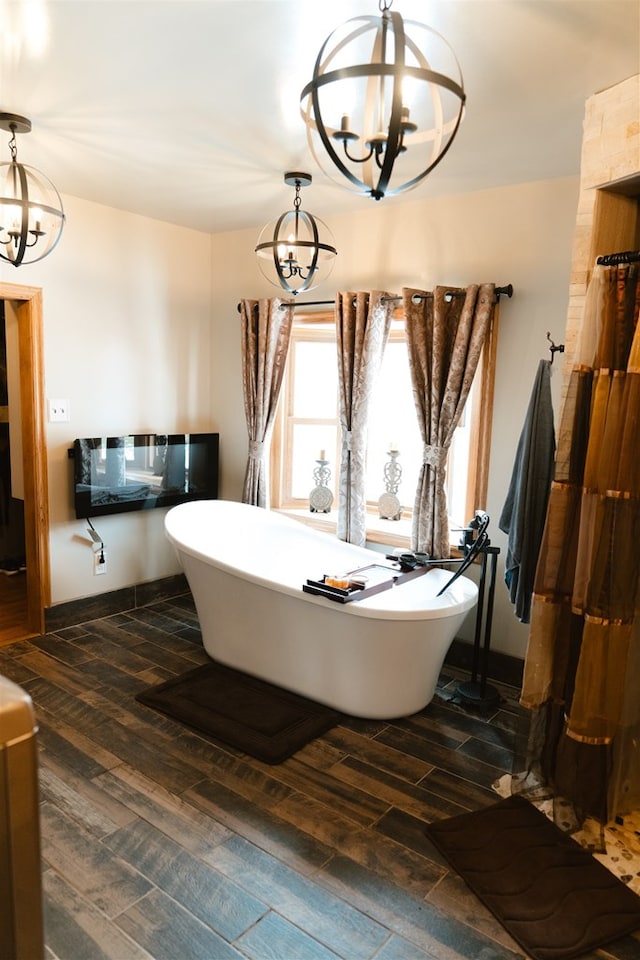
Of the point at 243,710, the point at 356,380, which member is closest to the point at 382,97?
the point at 356,380

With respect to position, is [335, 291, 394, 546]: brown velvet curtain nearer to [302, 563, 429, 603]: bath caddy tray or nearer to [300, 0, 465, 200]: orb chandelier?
[302, 563, 429, 603]: bath caddy tray

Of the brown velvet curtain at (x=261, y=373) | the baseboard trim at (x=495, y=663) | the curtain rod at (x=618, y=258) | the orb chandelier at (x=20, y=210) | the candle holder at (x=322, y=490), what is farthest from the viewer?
the candle holder at (x=322, y=490)

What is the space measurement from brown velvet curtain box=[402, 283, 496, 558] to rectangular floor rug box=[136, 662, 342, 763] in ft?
3.64

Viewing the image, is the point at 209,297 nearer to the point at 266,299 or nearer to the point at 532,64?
Result: the point at 266,299

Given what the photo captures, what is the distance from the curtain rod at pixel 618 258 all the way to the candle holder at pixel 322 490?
7.95 ft

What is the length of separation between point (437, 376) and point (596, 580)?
1557 mm

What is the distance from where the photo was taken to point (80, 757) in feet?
8.63

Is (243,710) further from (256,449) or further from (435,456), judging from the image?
(256,449)

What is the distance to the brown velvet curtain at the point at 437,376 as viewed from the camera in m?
3.30

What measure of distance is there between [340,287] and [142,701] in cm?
267

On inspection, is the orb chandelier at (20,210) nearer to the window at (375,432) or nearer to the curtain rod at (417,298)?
the curtain rod at (417,298)

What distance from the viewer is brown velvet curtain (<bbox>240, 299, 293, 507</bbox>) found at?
166 inches

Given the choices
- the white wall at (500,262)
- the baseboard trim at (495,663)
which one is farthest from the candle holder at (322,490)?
the baseboard trim at (495,663)

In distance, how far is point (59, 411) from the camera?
3.85m
